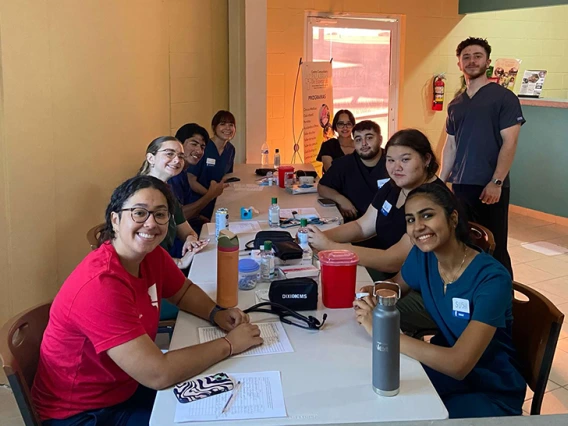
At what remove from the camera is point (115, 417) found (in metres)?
1.64

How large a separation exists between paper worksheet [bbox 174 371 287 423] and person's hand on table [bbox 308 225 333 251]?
1.13 m

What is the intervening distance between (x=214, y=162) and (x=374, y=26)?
3.12 meters

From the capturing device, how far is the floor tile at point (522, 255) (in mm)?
4938

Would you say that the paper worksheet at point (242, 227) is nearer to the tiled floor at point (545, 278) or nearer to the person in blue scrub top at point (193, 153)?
the person in blue scrub top at point (193, 153)

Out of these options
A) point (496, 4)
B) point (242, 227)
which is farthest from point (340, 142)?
point (496, 4)

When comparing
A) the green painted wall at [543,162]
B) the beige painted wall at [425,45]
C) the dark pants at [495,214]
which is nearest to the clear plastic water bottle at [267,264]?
the dark pants at [495,214]

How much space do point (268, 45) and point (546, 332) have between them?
4902 mm

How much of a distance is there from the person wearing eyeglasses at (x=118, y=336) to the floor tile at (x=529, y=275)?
10.9 ft

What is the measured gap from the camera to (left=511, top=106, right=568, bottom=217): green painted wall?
5.83 m

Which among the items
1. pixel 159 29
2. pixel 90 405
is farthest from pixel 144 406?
pixel 159 29

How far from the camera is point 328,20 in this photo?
20.6ft

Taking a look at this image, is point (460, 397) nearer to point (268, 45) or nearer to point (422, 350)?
point (422, 350)

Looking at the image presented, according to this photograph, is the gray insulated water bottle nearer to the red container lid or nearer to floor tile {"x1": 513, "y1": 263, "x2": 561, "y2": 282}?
the red container lid

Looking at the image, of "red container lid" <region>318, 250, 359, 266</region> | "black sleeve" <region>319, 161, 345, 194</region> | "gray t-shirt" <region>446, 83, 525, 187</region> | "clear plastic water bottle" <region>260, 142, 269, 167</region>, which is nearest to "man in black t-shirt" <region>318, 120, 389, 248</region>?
"black sleeve" <region>319, 161, 345, 194</region>
